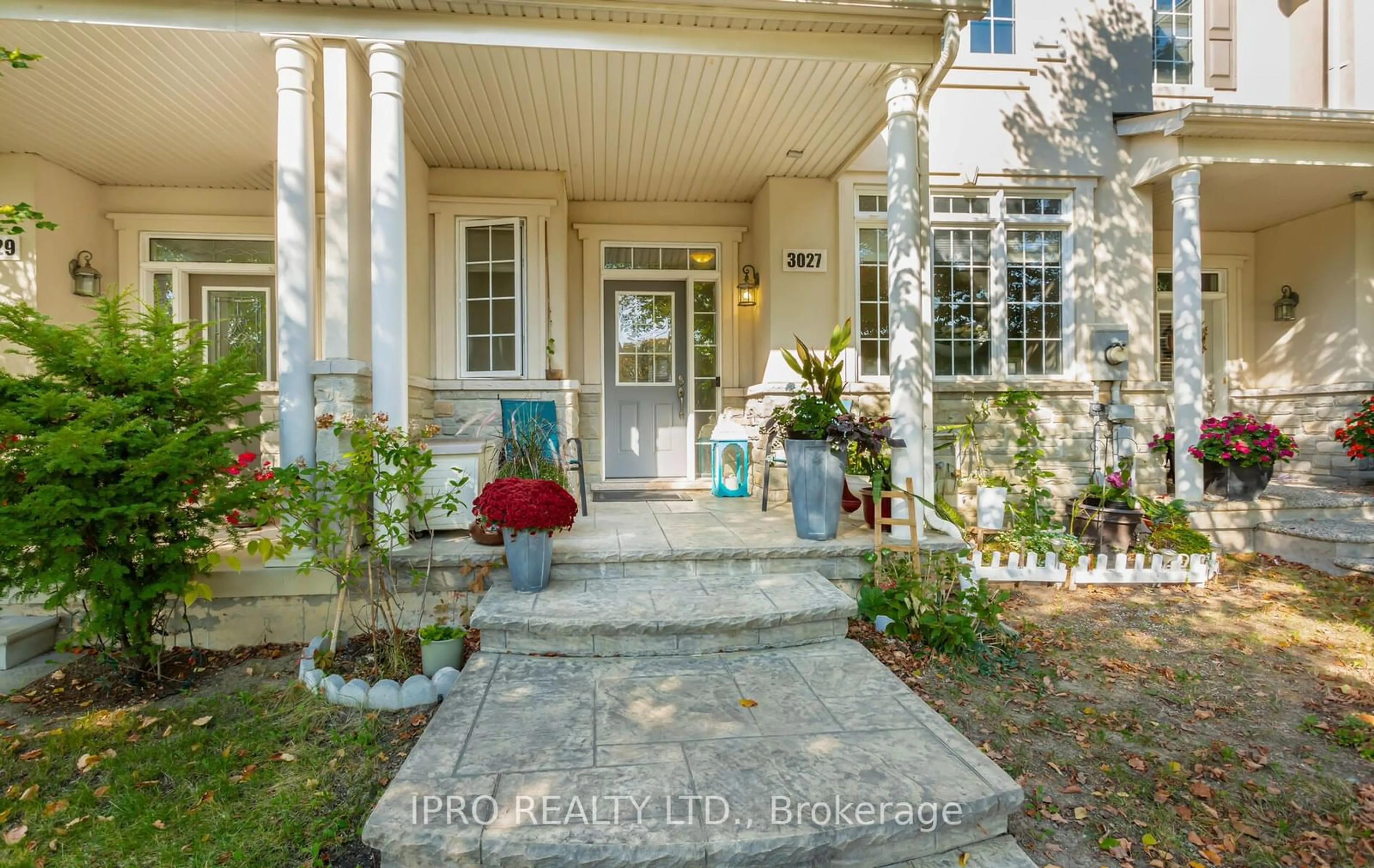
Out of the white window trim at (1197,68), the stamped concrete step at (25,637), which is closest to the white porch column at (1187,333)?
the white window trim at (1197,68)

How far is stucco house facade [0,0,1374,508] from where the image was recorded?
3.31 meters

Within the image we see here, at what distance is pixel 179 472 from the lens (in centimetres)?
252

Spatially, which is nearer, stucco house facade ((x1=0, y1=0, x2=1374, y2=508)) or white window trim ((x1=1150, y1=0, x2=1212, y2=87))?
stucco house facade ((x1=0, y1=0, x2=1374, y2=508))

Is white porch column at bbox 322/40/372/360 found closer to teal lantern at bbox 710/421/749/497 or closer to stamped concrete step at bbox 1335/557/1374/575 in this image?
teal lantern at bbox 710/421/749/497

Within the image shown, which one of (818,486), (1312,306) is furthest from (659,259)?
(1312,306)

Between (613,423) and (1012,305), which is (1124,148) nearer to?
(1012,305)

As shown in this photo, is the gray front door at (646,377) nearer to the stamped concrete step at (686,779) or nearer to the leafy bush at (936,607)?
the leafy bush at (936,607)

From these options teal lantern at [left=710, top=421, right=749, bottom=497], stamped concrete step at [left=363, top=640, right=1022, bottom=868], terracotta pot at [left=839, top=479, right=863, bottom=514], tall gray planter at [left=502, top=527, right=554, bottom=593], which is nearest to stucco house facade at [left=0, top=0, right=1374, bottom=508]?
teal lantern at [left=710, top=421, right=749, bottom=497]

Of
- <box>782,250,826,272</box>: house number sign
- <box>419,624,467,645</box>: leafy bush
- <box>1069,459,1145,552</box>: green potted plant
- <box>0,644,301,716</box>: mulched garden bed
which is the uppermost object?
<box>782,250,826,272</box>: house number sign

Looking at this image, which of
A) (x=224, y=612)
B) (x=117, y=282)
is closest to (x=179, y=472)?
(x=224, y=612)

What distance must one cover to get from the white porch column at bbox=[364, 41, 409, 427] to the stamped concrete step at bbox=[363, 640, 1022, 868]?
1.60 meters

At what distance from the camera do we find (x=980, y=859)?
64.2 inches

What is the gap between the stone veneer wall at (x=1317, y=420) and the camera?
6.00 metres

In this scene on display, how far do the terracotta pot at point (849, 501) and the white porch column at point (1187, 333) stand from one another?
8.87 ft
